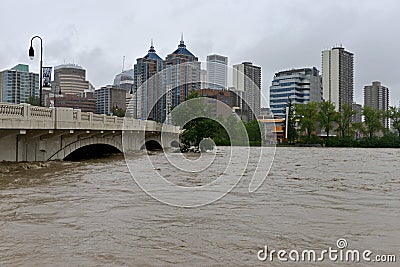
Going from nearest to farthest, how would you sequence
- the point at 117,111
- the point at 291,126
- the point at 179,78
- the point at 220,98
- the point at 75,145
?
1. the point at 75,145
2. the point at 179,78
3. the point at 220,98
4. the point at 117,111
5. the point at 291,126

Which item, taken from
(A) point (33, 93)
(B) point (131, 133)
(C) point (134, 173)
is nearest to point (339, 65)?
(A) point (33, 93)

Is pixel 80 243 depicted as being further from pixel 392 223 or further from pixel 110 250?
pixel 392 223

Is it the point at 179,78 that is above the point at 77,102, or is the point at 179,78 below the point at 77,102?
above

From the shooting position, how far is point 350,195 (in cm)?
1670

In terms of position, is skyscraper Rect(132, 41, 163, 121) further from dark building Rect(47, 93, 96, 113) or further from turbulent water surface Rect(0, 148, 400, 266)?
turbulent water surface Rect(0, 148, 400, 266)

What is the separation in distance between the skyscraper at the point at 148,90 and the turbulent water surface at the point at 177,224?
3748cm

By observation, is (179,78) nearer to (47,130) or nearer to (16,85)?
(47,130)

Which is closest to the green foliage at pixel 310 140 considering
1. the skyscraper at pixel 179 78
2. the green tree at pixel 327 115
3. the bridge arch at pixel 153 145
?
the green tree at pixel 327 115

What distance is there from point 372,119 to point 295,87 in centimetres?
4125

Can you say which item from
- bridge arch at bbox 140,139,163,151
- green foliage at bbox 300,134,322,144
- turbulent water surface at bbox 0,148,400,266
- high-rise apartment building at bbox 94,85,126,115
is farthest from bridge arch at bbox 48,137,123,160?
green foliage at bbox 300,134,322,144

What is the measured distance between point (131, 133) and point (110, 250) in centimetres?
3485

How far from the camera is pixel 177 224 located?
1102 centimetres

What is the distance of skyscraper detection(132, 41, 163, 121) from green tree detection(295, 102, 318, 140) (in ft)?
150

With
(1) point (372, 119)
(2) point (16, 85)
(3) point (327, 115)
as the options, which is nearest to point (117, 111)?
(2) point (16, 85)
